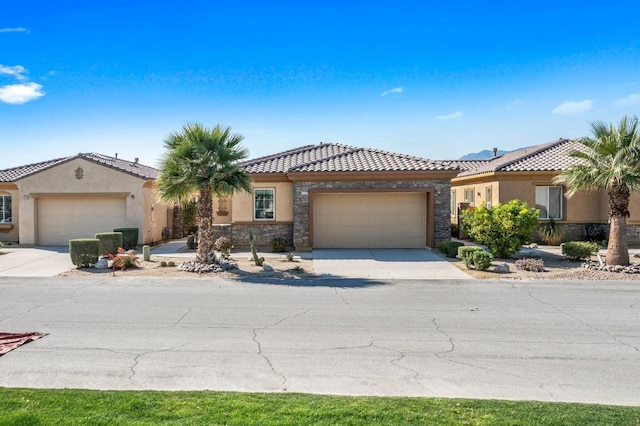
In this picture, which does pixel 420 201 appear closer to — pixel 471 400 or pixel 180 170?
pixel 180 170

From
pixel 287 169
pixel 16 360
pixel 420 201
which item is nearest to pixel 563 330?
pixel 16 360

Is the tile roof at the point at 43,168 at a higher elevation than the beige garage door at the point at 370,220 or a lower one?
higher

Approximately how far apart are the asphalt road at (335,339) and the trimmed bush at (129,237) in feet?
24.0

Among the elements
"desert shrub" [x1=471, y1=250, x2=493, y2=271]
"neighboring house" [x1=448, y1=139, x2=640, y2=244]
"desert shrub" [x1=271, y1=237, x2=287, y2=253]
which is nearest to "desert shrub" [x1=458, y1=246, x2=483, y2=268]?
"desert shrub" [x1=471, y1=250, x2=493, y2=271]

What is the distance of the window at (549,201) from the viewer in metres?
22.4

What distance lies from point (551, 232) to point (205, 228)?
1550 cm

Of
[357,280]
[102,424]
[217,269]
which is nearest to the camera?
[102,424]

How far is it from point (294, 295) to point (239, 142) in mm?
6259

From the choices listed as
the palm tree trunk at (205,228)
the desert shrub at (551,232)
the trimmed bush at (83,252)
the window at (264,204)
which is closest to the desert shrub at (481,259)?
the desert shrub at (551,232)

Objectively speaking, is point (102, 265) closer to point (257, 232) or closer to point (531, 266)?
point (257, 232)

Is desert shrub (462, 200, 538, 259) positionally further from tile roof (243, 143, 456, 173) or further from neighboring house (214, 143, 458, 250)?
tile roof (243, 143, 456, 173)

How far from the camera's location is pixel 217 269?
595 inches

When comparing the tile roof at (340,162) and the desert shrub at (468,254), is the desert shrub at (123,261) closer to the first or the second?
the tile roof at (340,162)

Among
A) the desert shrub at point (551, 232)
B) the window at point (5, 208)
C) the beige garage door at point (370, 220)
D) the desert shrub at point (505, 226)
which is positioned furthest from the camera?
the window at point (5, 208)
